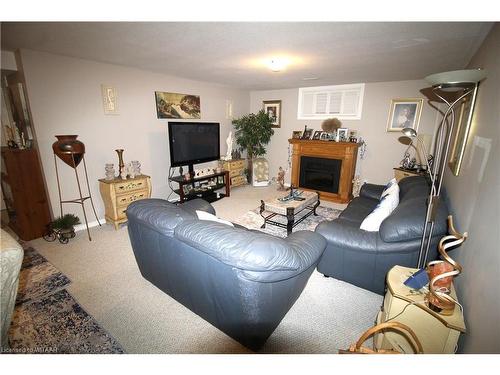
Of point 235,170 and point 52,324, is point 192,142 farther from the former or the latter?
point 52,324

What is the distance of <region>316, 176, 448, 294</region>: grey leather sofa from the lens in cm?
177

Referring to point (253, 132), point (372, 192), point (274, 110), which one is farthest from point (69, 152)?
point (274, 110)

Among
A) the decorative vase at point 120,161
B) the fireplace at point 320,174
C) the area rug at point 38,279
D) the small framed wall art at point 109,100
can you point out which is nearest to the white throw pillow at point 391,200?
the fireplace at point 320,174

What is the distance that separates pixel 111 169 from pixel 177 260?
2.45m

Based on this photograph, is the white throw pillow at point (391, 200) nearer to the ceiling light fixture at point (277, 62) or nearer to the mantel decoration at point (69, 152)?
the ceiling light fixture at point (277, 62)

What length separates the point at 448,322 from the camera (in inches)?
46.1

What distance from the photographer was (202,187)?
4.60m

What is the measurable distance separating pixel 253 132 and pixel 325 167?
1933mm

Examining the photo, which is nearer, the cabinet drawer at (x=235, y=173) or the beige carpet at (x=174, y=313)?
the beige carpet at (x=174, y=313)

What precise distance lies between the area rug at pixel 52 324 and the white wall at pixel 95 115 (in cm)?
139

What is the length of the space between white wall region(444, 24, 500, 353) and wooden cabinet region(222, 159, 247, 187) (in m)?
4.06

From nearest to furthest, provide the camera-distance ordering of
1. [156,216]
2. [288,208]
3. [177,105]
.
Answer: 1. [156,216]
2. [288,208]
3. [177,105]

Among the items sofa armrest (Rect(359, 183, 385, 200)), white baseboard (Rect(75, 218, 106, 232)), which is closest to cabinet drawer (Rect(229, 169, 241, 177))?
white baseboard (Rect(75, 218, 106, 232))

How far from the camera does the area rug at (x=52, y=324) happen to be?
1582mm
